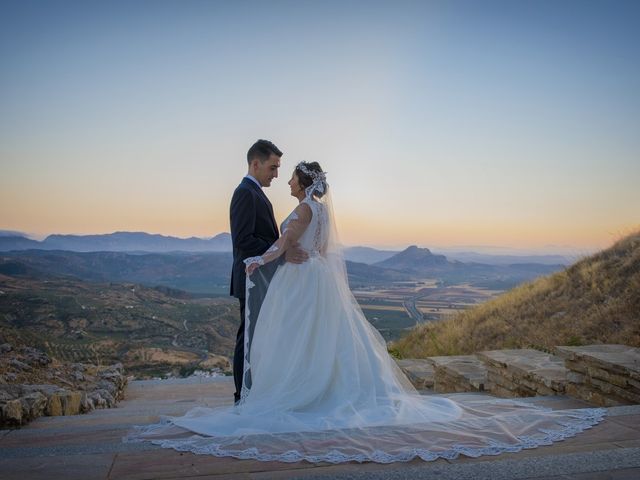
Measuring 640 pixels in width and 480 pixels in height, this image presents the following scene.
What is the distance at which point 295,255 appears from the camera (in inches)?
205

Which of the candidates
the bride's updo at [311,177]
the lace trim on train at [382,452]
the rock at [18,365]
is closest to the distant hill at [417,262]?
the rock at [18,365]

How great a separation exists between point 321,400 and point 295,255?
1364 mm

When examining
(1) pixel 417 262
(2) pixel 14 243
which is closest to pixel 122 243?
(2) pixel 14 243

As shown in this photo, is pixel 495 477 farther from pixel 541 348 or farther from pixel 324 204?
pixel 541 348

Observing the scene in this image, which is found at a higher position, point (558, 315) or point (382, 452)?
point (558, 315)

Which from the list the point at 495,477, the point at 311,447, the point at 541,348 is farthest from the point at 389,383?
the point at 541,348

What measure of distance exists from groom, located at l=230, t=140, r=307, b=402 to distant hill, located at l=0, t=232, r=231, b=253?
42.1m

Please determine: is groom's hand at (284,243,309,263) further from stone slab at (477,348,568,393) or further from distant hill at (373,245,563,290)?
distant hill at (373,245,563,290)

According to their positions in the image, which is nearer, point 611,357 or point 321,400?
point 321,400

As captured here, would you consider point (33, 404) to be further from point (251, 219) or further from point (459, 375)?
point (459, 375)

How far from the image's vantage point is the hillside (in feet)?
26.1

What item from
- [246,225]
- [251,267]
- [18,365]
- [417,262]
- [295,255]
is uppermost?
[246,225]

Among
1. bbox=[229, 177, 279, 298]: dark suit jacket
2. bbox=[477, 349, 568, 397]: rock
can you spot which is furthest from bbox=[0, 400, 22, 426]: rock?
bbox=[477, 349, 568, 397]: rock

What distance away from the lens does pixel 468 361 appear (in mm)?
7652
